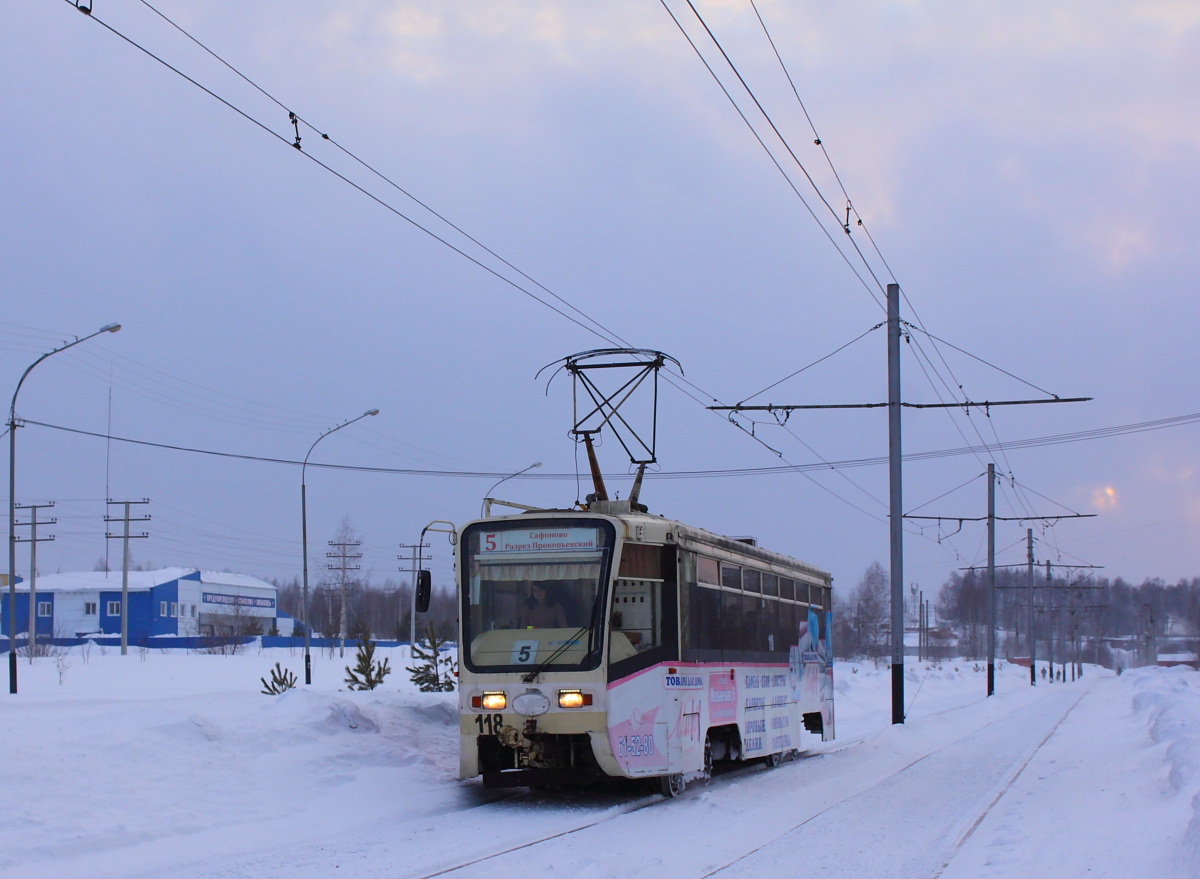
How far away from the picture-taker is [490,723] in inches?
481

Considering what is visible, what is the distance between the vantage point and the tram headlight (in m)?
11.9

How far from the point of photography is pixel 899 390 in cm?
2434

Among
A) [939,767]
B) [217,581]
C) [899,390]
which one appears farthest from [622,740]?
[217,581]

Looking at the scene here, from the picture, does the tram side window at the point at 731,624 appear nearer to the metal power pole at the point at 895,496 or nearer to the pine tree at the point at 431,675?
the pine tree at the point at 431,675

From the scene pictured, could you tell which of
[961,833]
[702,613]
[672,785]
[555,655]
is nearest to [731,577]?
[702,613]

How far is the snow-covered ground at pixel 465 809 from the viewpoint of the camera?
8898 mm

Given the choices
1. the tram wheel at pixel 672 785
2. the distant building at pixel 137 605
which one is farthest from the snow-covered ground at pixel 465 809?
the distant building at pixel 137 605

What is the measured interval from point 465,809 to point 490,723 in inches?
34.8

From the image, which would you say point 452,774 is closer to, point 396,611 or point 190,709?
point 190,709

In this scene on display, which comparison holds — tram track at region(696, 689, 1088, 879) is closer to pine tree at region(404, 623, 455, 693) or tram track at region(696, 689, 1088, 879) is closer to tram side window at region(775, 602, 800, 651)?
tram side window at region(775, 602, 800, 651)

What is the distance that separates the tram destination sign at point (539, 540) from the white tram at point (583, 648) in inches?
0.4

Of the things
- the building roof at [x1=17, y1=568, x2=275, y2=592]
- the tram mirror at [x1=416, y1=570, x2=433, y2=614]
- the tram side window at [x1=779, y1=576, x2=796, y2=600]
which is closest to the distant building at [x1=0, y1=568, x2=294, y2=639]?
the building roof at [x1=17, y1=568, x2=275, y2=592]

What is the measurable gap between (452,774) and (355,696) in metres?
3.71

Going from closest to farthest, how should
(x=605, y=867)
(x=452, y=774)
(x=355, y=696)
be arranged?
(x=605, y=867) → (x=452, y=774) → (x=355, y=696)
